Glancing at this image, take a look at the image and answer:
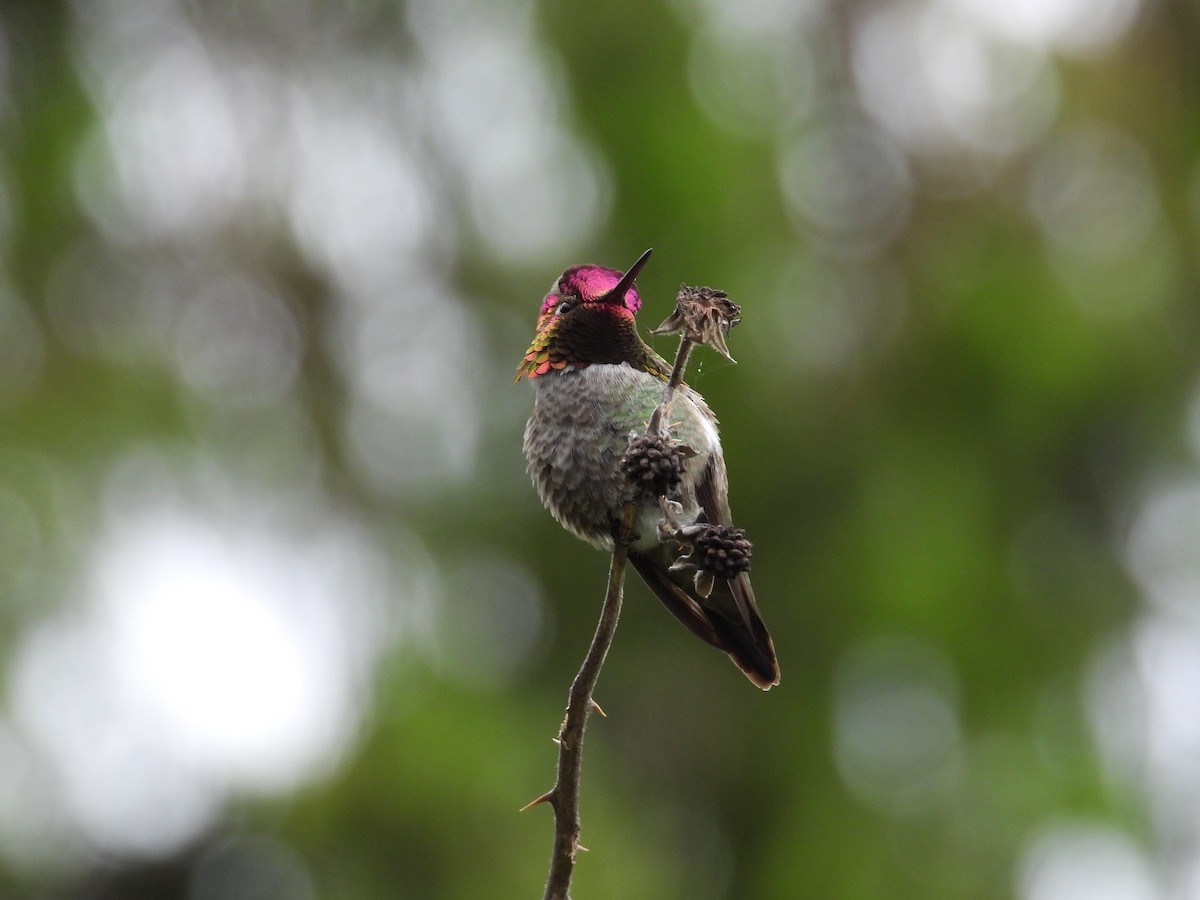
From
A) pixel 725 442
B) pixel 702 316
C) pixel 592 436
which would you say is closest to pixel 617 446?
pixel 592 436

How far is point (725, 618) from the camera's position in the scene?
2576 millimetres

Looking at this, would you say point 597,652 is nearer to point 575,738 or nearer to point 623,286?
point 575,738

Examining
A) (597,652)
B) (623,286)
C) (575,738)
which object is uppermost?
(623,286)

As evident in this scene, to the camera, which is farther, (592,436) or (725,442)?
(725,442)

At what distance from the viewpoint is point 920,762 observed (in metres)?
6.70

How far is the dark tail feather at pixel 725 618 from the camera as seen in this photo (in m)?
2.50

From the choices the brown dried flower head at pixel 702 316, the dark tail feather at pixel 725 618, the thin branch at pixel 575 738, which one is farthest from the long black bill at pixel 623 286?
the thin branch at pixel 575 738

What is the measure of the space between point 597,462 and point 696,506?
23cm

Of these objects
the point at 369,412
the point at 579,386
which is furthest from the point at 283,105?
the point at 579,386

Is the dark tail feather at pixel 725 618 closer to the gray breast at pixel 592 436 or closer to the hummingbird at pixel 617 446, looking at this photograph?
the hummingbird at pixel 617 446

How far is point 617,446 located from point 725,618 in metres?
0.40

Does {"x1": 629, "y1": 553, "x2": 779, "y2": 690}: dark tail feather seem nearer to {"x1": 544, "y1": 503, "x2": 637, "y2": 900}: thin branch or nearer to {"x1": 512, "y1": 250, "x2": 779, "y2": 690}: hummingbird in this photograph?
{"x1": 512, "y1": 250, "x2": 779, "y2": 690}: hummingbird

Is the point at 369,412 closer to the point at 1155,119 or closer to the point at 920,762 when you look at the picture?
the point at 920,762

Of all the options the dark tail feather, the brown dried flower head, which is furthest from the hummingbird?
the brown dried flower head
